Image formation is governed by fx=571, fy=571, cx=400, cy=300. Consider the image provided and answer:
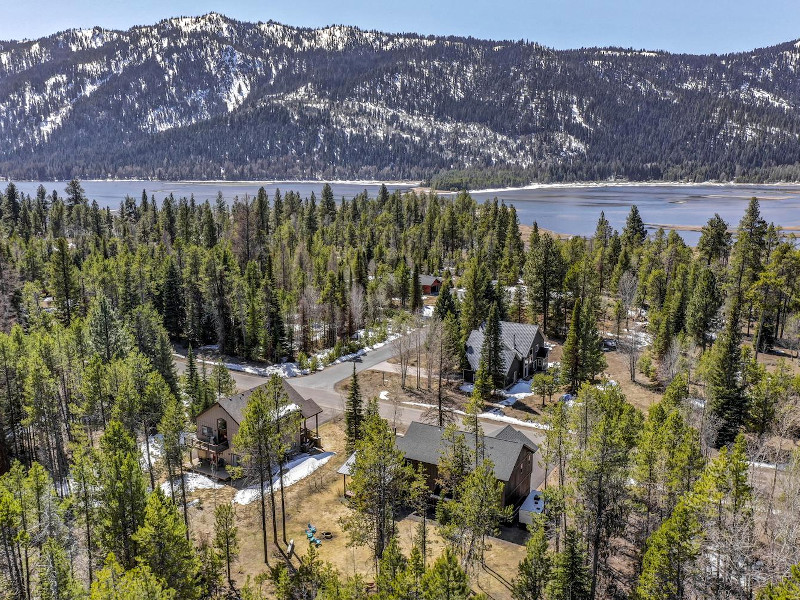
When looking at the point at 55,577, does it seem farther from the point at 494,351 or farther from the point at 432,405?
the point at 494,351

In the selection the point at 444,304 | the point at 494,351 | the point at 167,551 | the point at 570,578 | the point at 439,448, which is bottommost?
the point at 439,448

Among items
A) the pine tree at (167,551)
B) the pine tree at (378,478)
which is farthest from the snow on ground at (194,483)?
the pine tree at (167,551)

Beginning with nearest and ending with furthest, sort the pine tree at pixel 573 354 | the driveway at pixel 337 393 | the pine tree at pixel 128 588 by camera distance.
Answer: the pine tree at pixel 128 588 < the driveway at pixel 337 393 < the pine tree at pixel 573 354

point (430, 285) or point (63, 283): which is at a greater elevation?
point (63, 283)

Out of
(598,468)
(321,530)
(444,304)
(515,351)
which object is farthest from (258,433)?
(444,304)

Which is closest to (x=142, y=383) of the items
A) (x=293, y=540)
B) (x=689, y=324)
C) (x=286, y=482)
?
(x=286, y=482)

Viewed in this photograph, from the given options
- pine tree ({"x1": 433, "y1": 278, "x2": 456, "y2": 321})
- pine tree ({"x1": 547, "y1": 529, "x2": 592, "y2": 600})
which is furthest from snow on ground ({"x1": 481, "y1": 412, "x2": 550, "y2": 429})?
pine tree ({"x1": 547, "y1": 529, "x2": 592, "y2": 600})

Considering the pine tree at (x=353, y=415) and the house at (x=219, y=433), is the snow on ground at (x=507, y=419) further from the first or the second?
the house at (x=219, y=433)
